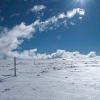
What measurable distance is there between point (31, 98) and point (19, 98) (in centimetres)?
79

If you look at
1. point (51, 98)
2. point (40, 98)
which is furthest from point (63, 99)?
point (40, 98)

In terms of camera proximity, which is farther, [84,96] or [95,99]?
[84,96]

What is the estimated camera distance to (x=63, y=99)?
29.7ft

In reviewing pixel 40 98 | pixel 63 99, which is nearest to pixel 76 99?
pixel 63 99

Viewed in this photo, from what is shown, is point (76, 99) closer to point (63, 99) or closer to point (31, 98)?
point (63, 99)

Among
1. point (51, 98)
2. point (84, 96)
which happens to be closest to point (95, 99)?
point (84, 96)

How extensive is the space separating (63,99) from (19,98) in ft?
9.46

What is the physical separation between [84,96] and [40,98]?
9.73 feet

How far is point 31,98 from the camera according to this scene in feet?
30.6

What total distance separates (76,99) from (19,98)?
3.70m

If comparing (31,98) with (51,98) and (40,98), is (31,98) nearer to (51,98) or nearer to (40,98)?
(40,98)

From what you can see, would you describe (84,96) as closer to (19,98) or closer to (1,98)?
(19,98)

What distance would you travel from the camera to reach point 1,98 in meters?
9.39

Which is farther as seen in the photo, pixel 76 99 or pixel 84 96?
pixel 84 96
